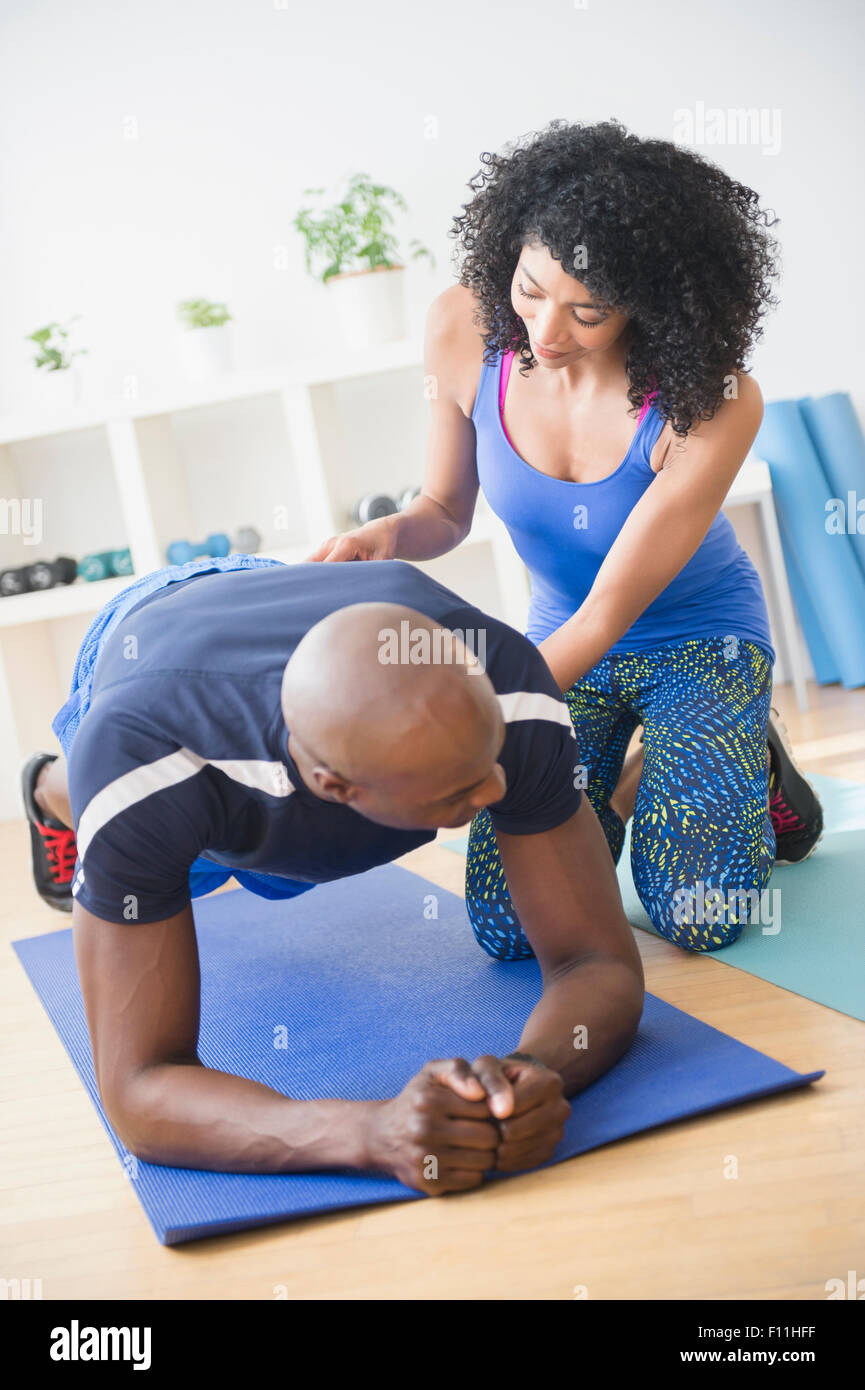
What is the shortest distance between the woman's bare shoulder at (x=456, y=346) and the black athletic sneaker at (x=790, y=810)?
71cm

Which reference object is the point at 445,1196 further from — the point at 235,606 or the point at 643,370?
the point at 643,370

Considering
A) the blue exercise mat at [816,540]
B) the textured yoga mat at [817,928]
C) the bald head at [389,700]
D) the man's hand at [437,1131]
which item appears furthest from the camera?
the blue exercise mat at [816,540]

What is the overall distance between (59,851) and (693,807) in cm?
120

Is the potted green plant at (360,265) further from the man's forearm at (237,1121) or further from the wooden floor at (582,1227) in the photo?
the man's forearm at (237,1121)

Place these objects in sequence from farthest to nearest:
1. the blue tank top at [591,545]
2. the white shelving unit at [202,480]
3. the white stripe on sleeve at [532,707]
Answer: the white shelving unit at [202,480]
the blue tank top at [591,545]
the white stripe on sleeve at [532,707]

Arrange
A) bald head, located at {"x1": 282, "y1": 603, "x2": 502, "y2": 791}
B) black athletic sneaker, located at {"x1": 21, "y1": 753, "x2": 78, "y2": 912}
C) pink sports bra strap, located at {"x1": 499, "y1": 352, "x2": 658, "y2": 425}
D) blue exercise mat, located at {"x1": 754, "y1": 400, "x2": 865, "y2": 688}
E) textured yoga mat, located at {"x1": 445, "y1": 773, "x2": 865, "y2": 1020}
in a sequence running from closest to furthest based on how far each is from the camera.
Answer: bald head, located at {"x1": 282, "y1": 603, "x2": 502, "y2": 791} < textured yoga mat, located at {"x1": 445, "y1": 773, "x2": 865, "y2": 1020} < pink sports bra strap, located at {"x1": 499, "y1": 352, "x2": 658, "y2": 425} < black athletic sneaker, located at {"x1": 21, "y1": 753, "x2": 78, "y2": 912} < blue exercise mat, located at {"x1": 754, "y1": 400, "x2": 865, "y2": 688}

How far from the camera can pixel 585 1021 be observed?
126cm

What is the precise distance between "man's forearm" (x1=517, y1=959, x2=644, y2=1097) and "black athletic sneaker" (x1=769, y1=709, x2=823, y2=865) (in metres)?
0.72

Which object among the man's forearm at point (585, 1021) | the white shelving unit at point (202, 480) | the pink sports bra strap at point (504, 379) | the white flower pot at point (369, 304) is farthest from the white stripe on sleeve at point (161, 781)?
the white flower pot at point (369, 304)

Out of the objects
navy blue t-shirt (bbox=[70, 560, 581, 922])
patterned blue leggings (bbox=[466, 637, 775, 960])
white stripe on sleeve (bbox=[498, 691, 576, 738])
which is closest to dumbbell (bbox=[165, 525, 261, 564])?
patterned blue leggings (bbox=[466, 637, 775, 960])

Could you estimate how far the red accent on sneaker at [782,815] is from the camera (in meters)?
1.97

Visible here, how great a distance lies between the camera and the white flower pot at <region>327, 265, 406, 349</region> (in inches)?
133

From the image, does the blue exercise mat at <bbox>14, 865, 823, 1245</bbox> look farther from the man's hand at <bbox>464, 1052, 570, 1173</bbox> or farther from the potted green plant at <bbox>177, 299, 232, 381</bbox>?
the potted green plant at <bbox>177, 299, 232, 381</bbox>

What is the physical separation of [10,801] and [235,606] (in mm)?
2779
